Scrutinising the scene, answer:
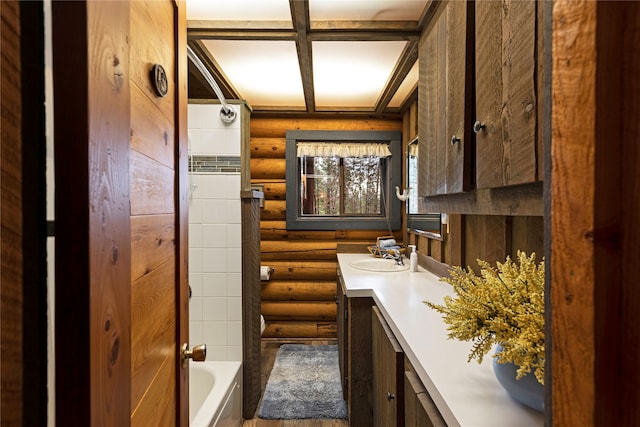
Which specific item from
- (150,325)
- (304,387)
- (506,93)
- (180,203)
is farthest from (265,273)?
(506,93)

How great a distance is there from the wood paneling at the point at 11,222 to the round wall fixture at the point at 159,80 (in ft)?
1.25

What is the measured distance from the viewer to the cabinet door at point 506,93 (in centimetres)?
80

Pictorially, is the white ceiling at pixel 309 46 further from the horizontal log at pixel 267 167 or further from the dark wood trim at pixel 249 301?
the dark wood trim at pixel 249 301

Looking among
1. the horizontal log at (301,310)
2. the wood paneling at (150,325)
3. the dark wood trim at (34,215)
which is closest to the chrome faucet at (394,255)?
the horizontal log at (301,310)

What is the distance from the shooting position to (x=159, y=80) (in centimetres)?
85

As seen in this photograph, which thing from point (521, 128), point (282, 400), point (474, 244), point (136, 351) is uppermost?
point (521, 128)

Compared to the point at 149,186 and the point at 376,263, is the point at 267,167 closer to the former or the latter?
the point at 376,263

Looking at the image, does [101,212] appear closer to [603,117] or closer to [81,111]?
[81,111]

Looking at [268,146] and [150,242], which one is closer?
[150,242]

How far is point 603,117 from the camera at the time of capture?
1.20 feet

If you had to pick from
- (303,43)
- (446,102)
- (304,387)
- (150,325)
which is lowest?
(304,387)

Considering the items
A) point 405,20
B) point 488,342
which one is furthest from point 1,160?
point 405,20

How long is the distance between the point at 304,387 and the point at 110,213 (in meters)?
2.47

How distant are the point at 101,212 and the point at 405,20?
1.89 m
